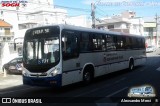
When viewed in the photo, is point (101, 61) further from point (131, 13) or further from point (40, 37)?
point (131, 13)

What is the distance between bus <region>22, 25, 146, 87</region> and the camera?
43.5 ft

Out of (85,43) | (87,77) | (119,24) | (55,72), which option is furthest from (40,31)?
(119,24)

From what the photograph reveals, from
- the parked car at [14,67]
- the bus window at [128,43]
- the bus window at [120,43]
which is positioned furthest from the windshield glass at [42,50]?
the parked car at [14,67]

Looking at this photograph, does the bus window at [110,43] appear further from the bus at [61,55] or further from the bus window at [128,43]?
the bus window at [128,43]

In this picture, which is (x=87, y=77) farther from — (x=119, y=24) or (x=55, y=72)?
(x=119, y=24)

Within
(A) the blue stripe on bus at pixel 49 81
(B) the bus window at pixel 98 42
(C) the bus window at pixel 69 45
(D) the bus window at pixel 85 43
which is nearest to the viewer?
(A) the blue stripe on bus at pixel 49 81

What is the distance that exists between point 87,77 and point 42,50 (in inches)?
128

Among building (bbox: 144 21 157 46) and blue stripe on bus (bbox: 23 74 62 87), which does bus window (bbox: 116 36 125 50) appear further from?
building (bbox: 144 21 157 46)

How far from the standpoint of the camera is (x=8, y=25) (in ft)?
220

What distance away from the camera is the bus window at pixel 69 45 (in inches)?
535

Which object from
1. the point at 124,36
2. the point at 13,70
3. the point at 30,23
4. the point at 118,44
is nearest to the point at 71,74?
the point at 118,44

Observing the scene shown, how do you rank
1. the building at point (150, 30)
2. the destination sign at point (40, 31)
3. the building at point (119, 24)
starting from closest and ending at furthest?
1. the destination sign at point (40, 31)
2. the building at point (119, 24)
3. the building at point (150, 30)

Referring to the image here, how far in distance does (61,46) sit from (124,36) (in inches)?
363

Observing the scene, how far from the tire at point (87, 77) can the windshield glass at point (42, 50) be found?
8.90 ft
